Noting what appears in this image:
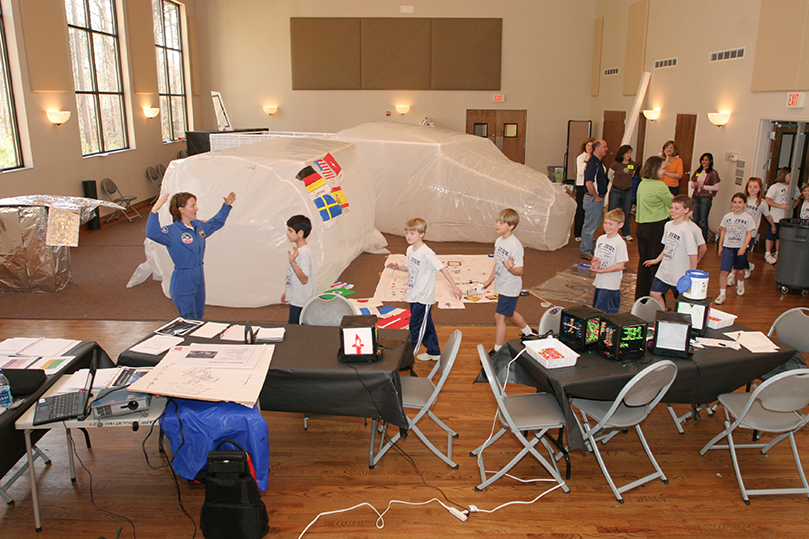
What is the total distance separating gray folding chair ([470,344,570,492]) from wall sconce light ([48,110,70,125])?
31.5ft

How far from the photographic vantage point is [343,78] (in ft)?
53.8

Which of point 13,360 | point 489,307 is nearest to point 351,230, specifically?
point 489,307

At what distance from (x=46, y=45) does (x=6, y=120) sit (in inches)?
59.7

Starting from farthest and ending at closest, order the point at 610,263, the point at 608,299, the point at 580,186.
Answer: the point at 580,186 < the point at 608,299 < the point at 610,263

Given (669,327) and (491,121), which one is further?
(491,121)

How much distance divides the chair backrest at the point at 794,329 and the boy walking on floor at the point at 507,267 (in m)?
1.82

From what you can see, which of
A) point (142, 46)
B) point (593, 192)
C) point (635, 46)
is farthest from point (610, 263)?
point (142, 46)

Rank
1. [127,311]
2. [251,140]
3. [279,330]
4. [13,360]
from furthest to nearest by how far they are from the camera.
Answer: [251,140]
[127,311]
[279,330]
[13,360]

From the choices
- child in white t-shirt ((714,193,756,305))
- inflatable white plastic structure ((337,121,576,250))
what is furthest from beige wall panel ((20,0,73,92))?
child in white t-shirt ((714,193,756,305))

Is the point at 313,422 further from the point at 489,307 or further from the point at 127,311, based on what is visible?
the point at 127,311

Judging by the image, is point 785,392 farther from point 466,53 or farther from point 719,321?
point 466,53

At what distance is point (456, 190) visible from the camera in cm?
952

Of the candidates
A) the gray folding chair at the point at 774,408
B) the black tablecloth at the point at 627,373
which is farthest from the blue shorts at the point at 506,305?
the gray folding chair at the point at 774,408

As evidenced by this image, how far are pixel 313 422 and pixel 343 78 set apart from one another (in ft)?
44.5
